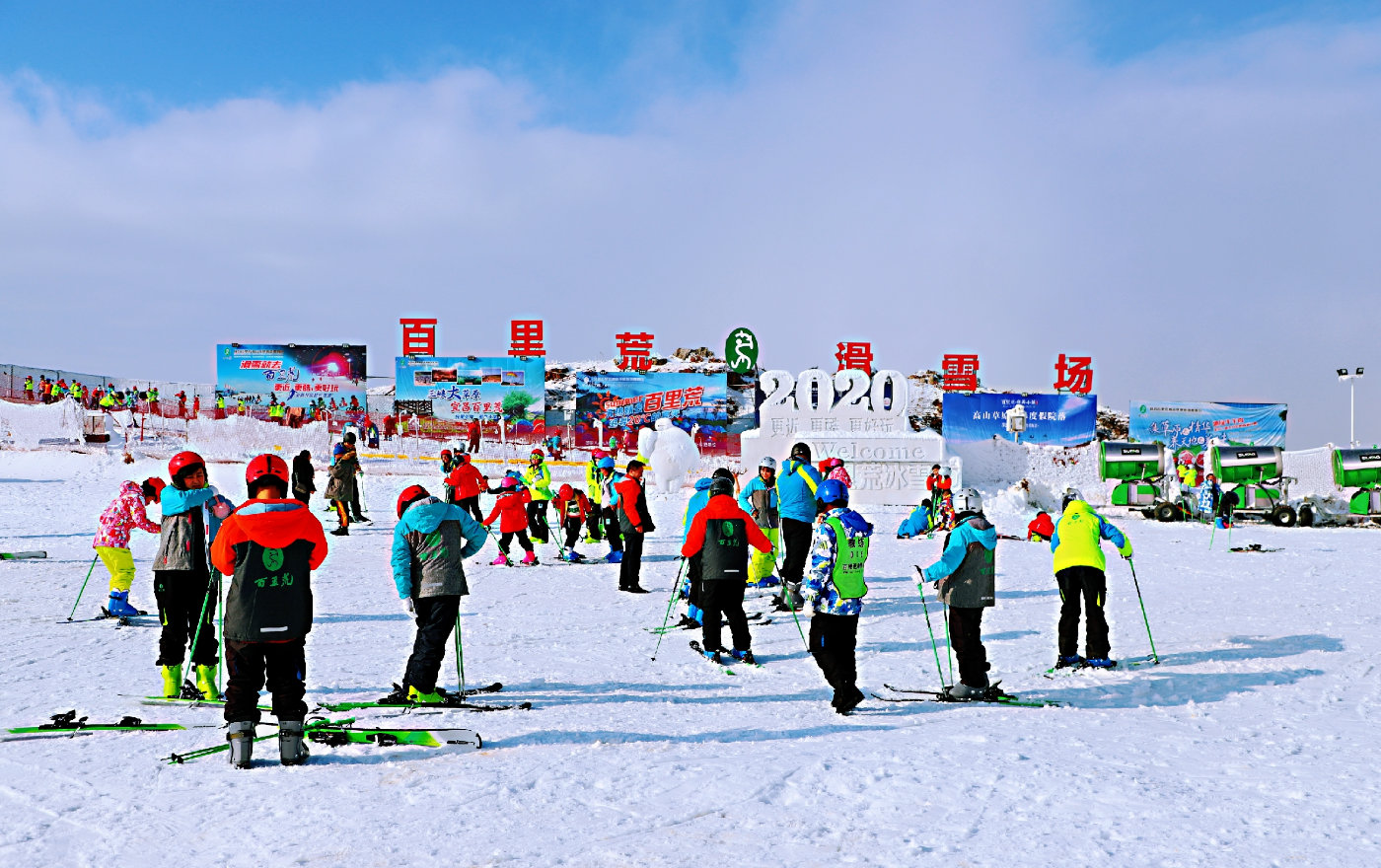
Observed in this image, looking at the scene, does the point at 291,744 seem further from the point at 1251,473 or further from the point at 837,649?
the point at 1251,473

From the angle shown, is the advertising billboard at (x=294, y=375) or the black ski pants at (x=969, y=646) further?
the advertising billboard at (x=294, y=375)

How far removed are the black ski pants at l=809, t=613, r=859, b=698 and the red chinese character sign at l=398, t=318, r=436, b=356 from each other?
33.9m

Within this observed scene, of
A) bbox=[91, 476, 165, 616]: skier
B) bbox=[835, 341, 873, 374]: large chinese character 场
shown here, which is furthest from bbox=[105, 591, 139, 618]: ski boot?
bbox=[835, 341, 873, 374]: large chinese character 场

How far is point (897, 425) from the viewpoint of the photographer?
26234 millimetres

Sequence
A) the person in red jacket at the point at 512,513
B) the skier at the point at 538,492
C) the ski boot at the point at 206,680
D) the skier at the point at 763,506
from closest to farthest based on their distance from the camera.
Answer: the ski boot at the point at 206,680, the skier at the point at 763,506, the person in red jacket at the point at 512,513, the skier at the point at 538,492

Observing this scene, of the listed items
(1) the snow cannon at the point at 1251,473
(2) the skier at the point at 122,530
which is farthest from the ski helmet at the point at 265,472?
(1) the snow cannon at the point at 1251,473

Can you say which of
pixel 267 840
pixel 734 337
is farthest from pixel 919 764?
pixel 734 337

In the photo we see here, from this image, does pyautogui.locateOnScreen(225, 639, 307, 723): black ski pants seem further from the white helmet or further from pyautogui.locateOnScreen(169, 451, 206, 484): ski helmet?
the white helmet

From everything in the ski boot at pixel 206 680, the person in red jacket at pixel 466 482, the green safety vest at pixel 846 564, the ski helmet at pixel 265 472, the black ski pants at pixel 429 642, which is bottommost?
the ski boot at pixel 206 680

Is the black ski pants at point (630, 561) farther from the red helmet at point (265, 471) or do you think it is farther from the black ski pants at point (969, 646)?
the red helmet at point (265, 471)

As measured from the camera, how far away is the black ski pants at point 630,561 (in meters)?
10.5

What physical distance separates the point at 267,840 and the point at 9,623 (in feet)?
21.1

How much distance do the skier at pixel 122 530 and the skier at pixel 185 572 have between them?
1.24 m

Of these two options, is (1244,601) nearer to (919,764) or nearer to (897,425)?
(919,764)
